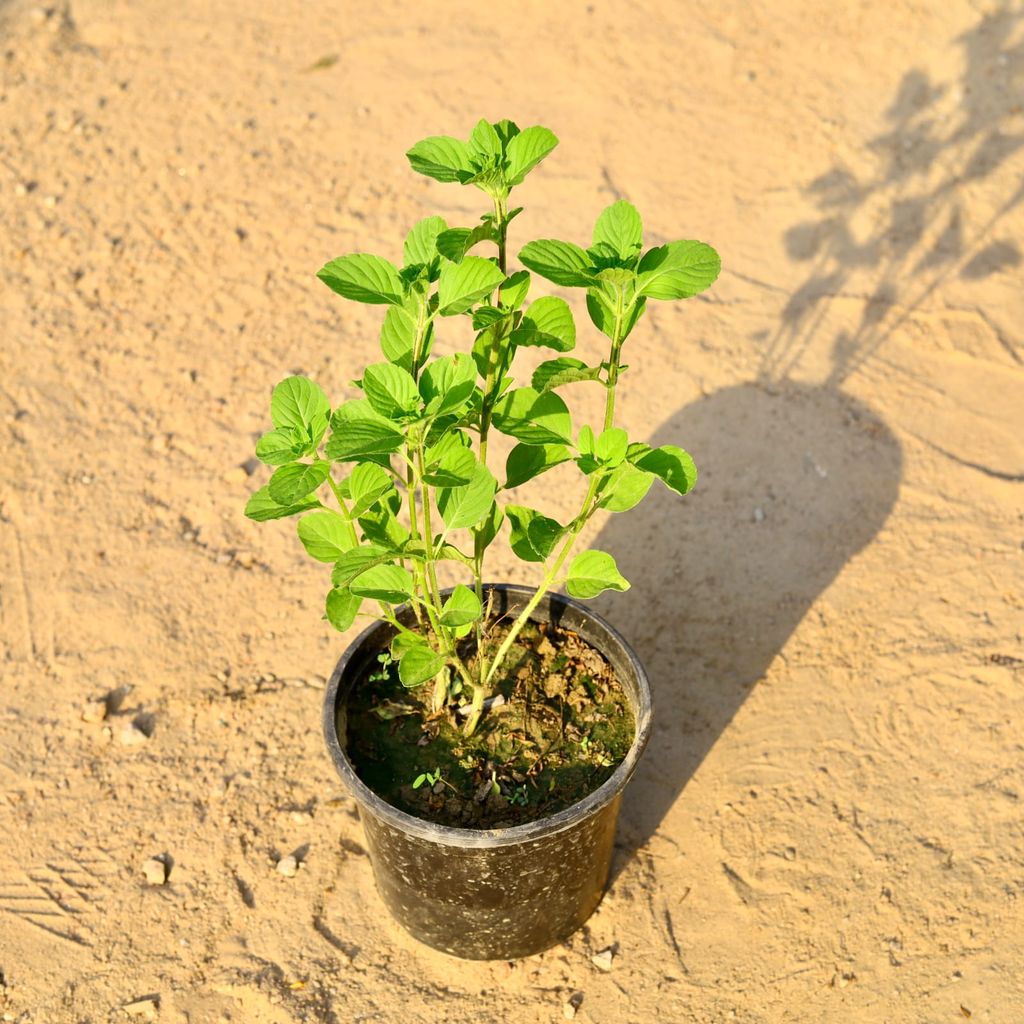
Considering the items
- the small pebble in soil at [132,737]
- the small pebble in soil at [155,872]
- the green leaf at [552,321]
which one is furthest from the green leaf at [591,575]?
the small pebble in soil at [132,737]

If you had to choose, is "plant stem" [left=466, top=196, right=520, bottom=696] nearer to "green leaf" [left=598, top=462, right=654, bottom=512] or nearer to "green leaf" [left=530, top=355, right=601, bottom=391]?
"green leaf" [left=530, top=355, right=601, bottom=391]

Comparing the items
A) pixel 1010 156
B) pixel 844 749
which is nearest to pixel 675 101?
pixel 1010 156

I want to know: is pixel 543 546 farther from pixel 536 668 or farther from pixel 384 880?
pixel 384 880

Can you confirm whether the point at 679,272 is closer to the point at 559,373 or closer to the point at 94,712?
the point at 559,373

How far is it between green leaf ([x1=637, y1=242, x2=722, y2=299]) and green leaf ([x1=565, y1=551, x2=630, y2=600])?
1.77 feet

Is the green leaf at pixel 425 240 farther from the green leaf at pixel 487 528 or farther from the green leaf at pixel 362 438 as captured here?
the green leaf at pixel 487 528

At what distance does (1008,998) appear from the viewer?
2.68 metres

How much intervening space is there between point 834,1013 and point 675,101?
3986mm

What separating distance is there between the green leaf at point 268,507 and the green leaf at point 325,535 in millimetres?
140

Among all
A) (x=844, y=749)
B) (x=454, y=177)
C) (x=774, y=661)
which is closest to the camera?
(x=454, y=177)

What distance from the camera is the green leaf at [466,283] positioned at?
202 centimetres

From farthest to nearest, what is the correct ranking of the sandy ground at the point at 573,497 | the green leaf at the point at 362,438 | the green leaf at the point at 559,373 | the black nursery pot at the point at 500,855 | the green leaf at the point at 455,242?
the sandy ground at the point at 573,497 < the black nursery pot at the point at 500,855 < the green leaf at the point at 559,373 < the green leaf at the point at 455,242 < the green leaf at the point at 362,438

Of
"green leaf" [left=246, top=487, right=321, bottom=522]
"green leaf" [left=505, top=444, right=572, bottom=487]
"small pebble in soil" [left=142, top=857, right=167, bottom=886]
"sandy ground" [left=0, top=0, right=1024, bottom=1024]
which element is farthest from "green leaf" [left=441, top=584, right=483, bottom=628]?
"small pebble in soil" [left=142, top=857, right=167, bottom=886]

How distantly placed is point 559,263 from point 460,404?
1.00 ft
